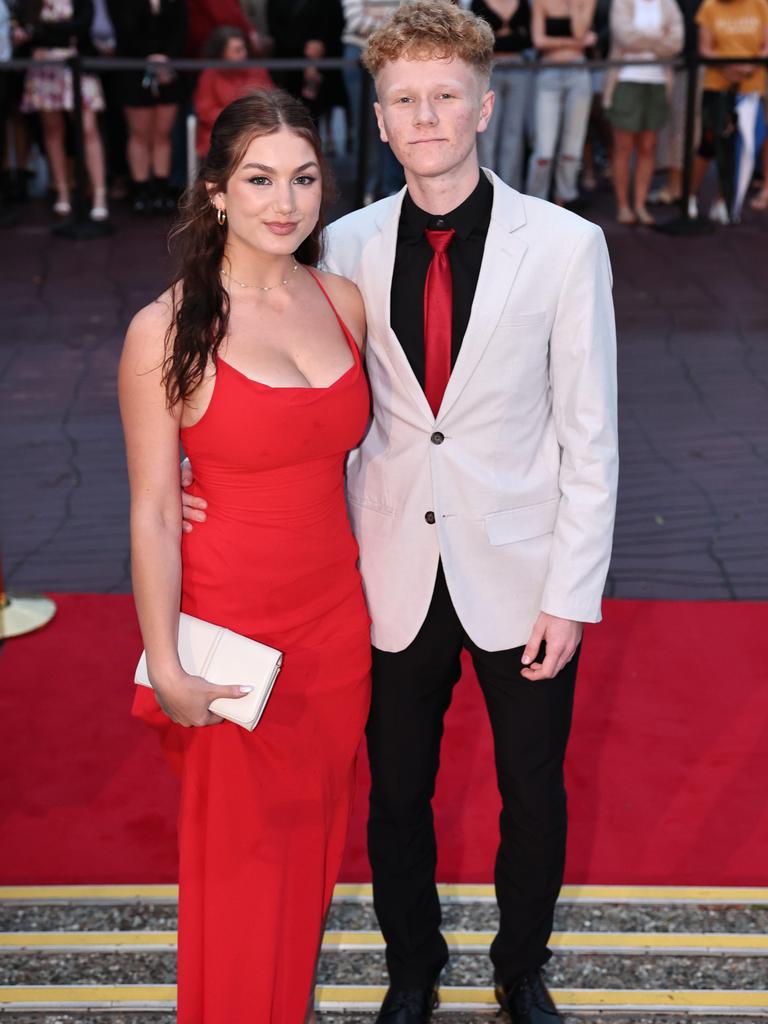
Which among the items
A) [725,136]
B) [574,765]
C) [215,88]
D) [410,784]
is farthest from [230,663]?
[725,136]

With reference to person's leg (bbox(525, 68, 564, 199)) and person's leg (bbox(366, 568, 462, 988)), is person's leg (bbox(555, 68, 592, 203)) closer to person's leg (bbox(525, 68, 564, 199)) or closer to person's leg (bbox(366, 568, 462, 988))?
person's leg (bbox(525, 68, 564, 199))

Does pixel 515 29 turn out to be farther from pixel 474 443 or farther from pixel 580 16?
pixel 474 443

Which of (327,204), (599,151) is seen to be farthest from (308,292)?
(599,151)

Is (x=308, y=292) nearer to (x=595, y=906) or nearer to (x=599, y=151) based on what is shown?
(x=595, y=906)

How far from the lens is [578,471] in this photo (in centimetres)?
257

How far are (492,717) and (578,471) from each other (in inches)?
21.0

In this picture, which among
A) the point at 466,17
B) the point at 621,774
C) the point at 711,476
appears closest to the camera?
the point at 466,17

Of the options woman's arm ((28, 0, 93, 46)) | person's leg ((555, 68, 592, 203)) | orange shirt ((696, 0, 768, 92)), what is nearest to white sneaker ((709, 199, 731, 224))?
orange shirt ((696, 0, 768, 92))

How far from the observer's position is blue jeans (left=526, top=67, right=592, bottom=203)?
922 cm

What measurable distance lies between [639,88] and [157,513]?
7.61m

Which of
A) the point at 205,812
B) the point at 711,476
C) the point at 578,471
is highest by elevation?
the point at 578,471

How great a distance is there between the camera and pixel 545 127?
368 inches

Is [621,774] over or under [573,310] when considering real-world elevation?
under

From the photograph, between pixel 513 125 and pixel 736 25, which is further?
pixel 513 125
